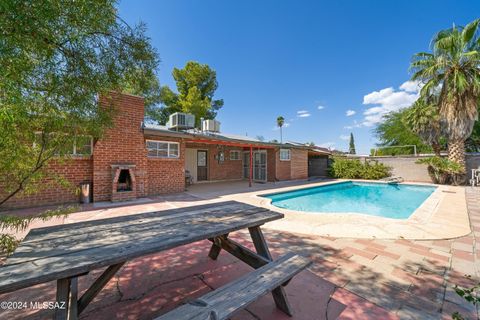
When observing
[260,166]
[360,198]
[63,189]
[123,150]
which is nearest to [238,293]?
[123,150]

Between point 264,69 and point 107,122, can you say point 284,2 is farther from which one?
point 107,122

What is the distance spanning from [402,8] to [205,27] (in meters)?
9.23

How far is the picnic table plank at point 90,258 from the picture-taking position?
1.08 metres

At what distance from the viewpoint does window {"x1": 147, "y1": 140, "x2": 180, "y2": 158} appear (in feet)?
27.6

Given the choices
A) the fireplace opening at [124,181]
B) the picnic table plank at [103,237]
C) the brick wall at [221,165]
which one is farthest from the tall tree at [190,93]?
the picnic table plank at [103,237]

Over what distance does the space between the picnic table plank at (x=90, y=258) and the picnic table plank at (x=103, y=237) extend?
0.19ft

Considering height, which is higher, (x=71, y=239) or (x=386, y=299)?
(x=71, y=239)

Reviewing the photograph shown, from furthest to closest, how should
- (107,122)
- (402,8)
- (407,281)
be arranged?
1. (402,8)
2. (107,122)
3. (407,281)

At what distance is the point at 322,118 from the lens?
22.7m

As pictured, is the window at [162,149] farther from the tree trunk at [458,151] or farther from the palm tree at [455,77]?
the tree trunk at [458,151]

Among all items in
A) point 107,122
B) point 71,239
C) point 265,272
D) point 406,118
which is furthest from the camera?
point 406,118

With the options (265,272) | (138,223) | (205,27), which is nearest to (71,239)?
(138,223)

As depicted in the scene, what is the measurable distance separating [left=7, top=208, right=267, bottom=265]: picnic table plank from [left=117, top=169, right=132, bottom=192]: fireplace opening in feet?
20.1

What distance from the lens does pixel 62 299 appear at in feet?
4.14
